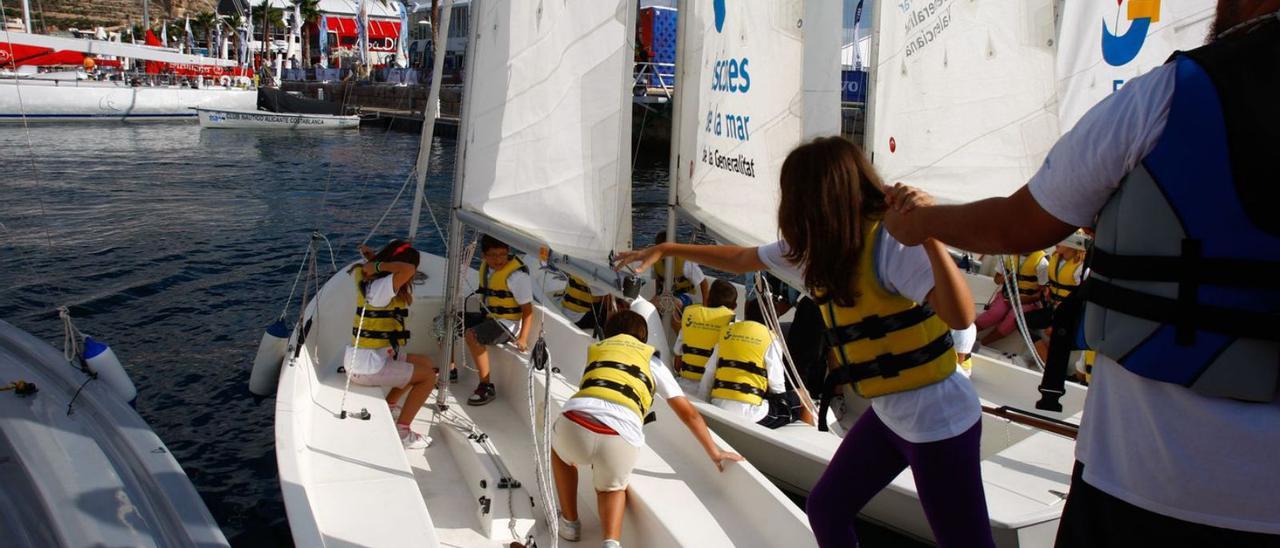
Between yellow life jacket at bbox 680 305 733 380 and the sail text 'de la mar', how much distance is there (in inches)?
114

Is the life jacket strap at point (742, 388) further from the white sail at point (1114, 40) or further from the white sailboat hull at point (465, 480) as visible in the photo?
the white sail at point (1114, 40)

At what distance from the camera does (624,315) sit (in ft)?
13.3

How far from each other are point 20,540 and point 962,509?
3.34m

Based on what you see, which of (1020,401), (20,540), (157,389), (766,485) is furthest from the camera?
(157,389)

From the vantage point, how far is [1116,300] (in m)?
1.25

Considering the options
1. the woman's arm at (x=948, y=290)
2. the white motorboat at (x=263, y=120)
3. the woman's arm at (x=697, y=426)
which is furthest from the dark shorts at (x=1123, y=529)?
the white motorboat at (x=263, y=120)

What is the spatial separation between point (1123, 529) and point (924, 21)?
6106 millimetres

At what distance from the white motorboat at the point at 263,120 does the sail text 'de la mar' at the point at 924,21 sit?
3332 cm

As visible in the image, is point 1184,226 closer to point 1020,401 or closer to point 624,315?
point 624,315

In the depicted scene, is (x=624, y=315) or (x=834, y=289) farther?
(x=624, y=315)

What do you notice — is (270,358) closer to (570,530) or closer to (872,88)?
(570,530)

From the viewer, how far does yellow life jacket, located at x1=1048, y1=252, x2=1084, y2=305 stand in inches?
284

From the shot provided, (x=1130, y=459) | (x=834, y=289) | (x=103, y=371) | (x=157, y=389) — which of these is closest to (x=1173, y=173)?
(x=1130, y=459)

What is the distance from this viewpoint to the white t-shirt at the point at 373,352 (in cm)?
484
